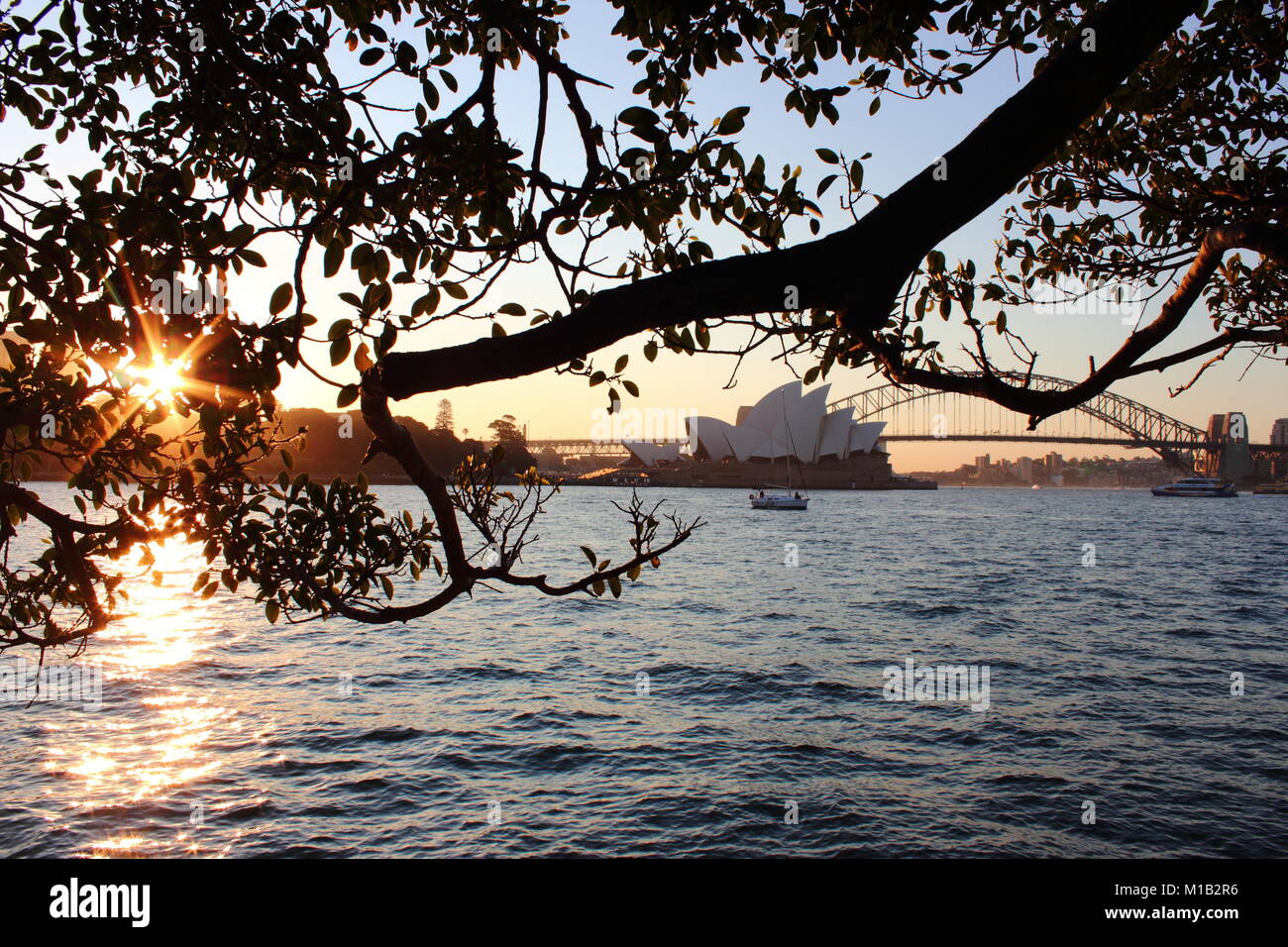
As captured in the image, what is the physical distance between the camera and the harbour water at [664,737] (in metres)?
9.30

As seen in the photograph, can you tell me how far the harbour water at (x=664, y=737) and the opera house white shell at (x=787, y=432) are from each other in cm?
9037

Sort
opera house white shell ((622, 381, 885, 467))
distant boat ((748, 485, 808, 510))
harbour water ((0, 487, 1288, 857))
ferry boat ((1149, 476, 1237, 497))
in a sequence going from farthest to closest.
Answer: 1. ferry boat ((1149, 476, 1237, 497))
2. opera house white shell ((622, 381, 885, 467))
3. distant boat ((748, 485, 808, 510))
4. harbour water ((0, 487, 1288, 857))

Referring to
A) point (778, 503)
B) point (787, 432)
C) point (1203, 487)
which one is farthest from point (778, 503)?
point (1203, 487)

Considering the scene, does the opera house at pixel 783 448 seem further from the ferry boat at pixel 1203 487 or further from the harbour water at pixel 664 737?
the harbour water at pixel 664 737

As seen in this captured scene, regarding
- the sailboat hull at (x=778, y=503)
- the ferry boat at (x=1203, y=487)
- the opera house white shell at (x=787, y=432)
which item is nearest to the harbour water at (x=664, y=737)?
the sailboat hull at (x=778, y=503)

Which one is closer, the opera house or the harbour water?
the harbour water

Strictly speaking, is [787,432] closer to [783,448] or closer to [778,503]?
[783,448]

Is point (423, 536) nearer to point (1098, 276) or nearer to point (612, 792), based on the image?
point (1098, 276)

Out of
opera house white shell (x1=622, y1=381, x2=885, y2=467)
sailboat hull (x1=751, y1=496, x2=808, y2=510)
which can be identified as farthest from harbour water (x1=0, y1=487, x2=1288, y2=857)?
opera house white shell (x1=622, y1=381, x2=885, y2=467)

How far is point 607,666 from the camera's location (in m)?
17.5

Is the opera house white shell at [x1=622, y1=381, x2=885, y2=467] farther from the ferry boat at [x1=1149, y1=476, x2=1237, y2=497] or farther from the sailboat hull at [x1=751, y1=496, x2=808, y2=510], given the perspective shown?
the ferry boat at [x1=1149, y1=476, x2=1237, y2=497]

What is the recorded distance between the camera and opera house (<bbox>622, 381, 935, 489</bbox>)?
117 metres

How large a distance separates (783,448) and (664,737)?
4318 inches

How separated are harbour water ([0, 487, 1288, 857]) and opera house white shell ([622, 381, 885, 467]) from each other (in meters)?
90.4
